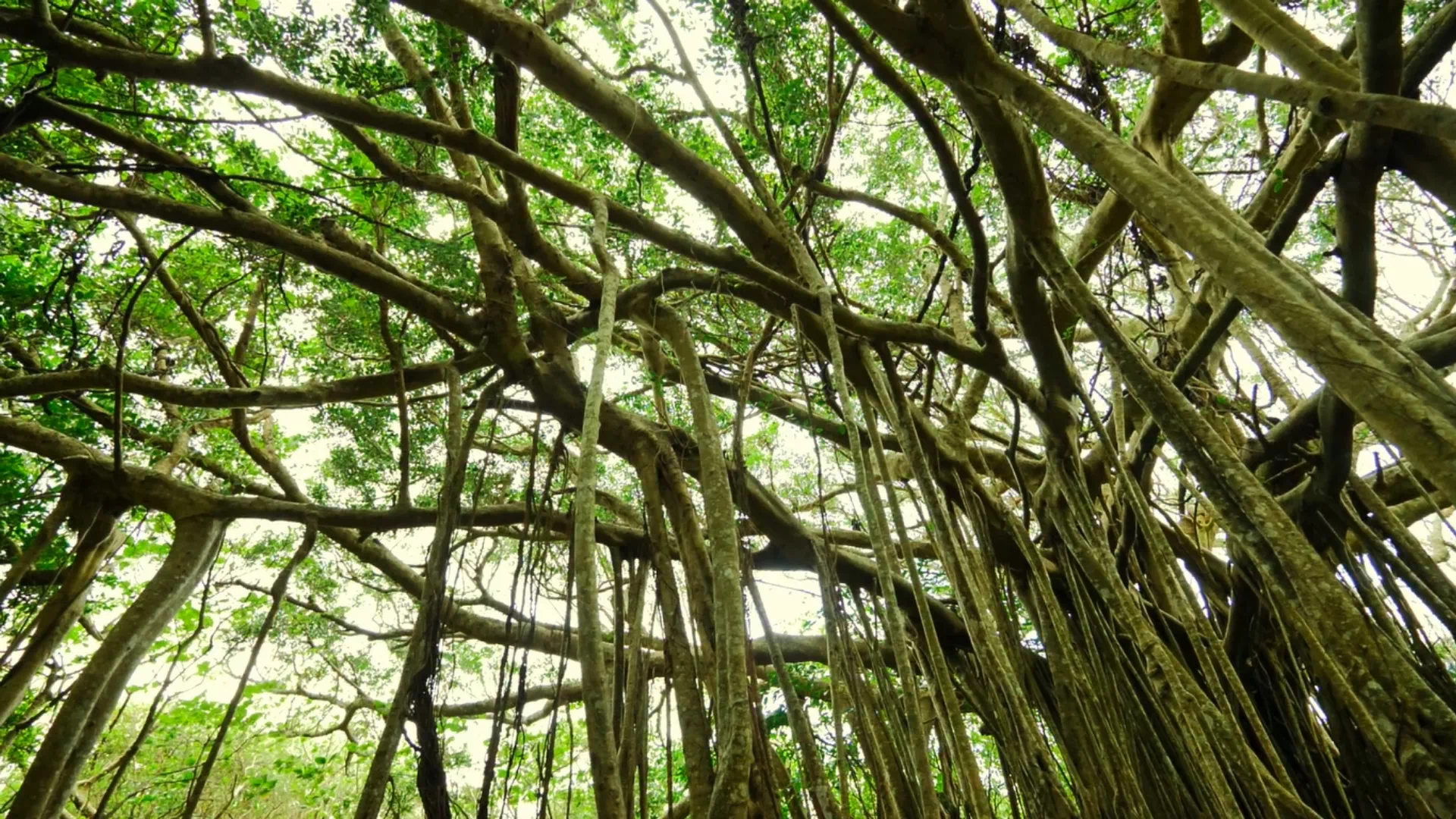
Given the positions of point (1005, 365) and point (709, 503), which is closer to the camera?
point (709, 503)

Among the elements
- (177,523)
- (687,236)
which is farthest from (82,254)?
(687,236)

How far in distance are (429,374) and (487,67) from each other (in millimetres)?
1001

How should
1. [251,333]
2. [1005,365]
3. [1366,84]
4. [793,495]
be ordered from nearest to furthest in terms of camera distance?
[1366,84] < [1005,365] < [251,333] < [793,495]

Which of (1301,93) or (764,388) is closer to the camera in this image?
(1301,93)

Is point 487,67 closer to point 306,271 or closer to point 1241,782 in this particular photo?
point 306,271

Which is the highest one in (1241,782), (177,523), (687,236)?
(687,236)

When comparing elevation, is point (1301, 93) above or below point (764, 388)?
below

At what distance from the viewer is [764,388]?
9.43ft

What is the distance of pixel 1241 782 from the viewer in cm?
137

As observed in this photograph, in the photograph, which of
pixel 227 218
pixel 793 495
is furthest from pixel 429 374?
pixel 793 495

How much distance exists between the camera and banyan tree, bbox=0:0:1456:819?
4.14ft

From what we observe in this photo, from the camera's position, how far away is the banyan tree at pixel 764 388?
49.7 inches

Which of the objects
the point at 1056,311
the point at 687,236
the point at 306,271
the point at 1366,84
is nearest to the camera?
the point at 1366,84

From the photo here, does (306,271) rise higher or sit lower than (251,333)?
lower
